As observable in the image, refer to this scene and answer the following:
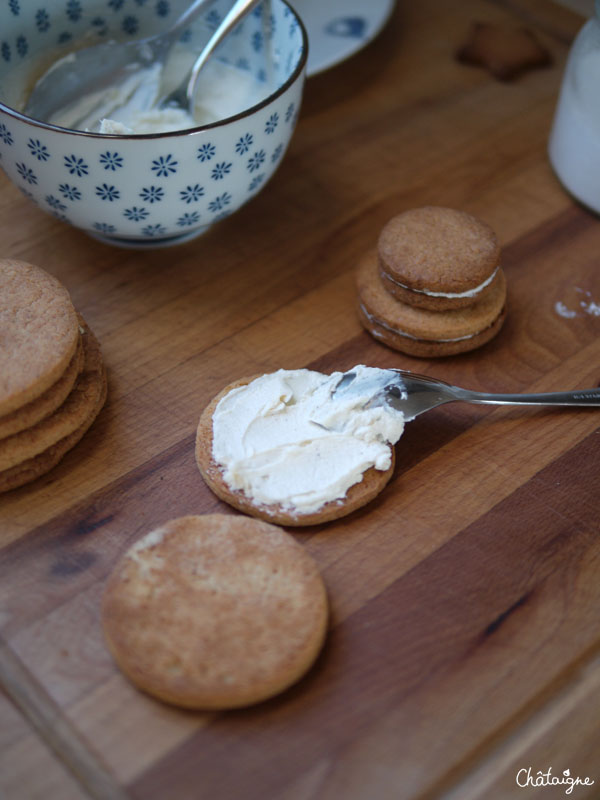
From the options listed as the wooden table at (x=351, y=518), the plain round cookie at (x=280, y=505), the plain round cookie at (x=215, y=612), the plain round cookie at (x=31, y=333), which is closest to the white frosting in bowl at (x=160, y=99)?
the wooden table at (x=351, y=518)

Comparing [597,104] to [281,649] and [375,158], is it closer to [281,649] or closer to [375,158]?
[375,158]

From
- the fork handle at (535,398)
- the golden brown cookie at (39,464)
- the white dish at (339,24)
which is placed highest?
the white dish at (339,24)

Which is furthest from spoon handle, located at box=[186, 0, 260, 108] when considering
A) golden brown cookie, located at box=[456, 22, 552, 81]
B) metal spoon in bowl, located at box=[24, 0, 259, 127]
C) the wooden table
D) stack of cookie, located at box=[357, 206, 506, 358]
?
golden brown cookie, located at box=[456, 22, 552, 81]

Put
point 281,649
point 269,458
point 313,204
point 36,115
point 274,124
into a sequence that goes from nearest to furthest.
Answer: point 281,649 → point 269,458 → point 274,124 → point 36,115 → point 313,204

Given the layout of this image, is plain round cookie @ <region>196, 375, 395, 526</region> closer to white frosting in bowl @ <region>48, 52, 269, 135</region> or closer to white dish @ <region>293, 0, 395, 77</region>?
white frosting in bowl @ <region>48, 52, 269, 135</region>

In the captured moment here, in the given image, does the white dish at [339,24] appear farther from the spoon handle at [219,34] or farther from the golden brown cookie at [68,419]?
the golden brown cookie at [68,419]

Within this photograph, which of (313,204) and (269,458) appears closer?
(269,458)

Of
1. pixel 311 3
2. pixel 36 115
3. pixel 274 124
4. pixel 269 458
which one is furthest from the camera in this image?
pixel 311 3

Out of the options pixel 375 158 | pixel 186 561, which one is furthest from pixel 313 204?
pixel 186 561
